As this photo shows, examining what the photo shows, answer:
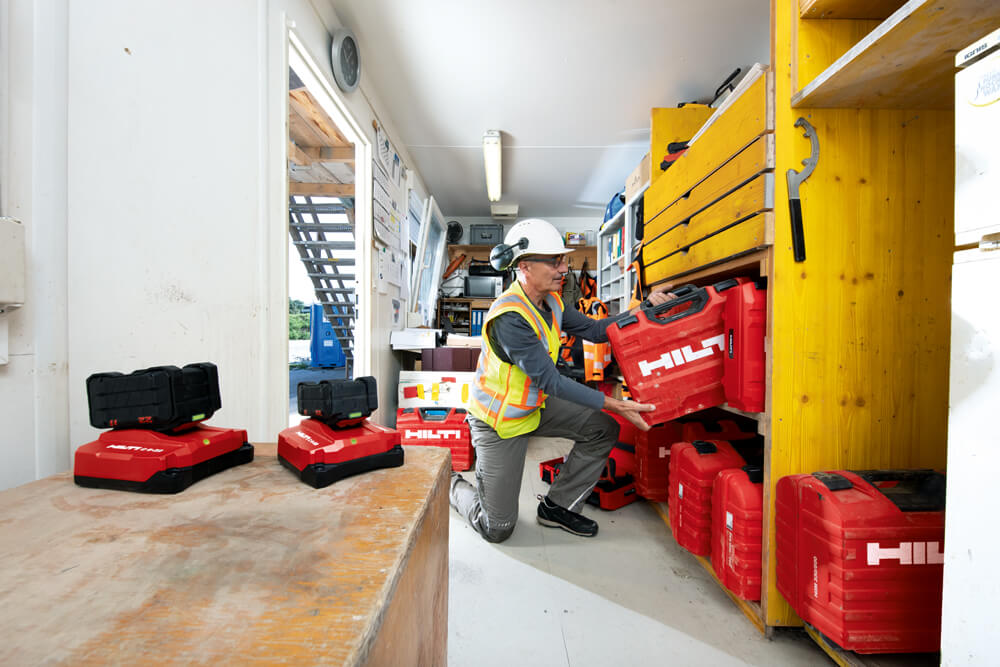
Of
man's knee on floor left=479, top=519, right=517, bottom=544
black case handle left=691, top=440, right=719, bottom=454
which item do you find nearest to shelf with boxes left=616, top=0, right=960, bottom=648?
black case handle left=691, top=440, right=719, bottom=454

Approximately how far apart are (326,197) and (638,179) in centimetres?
343

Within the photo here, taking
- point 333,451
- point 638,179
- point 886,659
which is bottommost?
point 886,659

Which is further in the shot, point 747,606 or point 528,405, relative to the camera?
point 528,405

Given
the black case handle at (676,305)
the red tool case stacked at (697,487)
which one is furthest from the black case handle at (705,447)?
the black case handle at (676,305)

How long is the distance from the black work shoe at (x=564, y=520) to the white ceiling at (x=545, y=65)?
111 inches

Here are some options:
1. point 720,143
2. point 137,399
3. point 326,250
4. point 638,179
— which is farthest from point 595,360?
point 326,250

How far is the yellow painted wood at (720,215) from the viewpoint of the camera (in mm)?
1405

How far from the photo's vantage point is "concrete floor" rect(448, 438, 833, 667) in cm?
136

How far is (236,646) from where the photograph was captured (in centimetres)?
39

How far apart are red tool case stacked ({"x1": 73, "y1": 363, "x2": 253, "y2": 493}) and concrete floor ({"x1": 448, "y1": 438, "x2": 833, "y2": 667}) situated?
101cm

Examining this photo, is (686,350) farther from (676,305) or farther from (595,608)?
(595,608)

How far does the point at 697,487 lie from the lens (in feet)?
5.67

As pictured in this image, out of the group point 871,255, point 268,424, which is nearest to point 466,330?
point 268,424

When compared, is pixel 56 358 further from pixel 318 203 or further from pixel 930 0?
pixel 318 203
